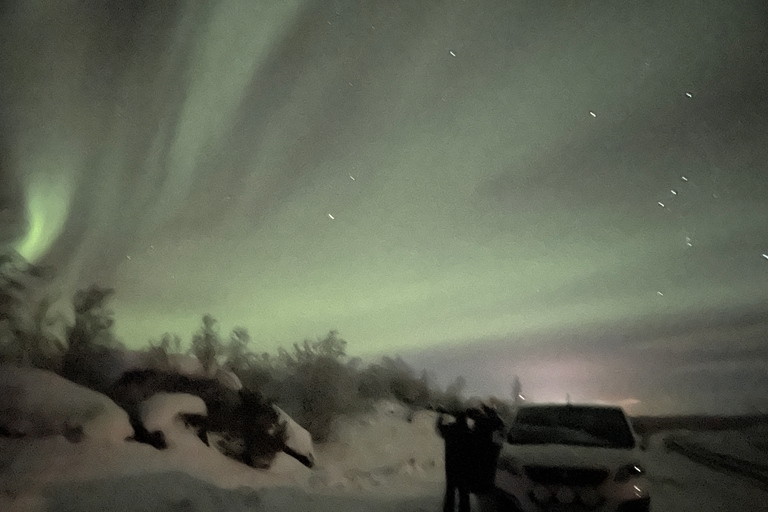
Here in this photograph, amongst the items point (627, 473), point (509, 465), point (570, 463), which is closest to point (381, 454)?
point (509, 465)

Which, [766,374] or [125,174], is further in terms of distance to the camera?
[125,174]

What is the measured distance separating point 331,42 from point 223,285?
617 millimetres

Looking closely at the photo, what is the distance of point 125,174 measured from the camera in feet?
4.08

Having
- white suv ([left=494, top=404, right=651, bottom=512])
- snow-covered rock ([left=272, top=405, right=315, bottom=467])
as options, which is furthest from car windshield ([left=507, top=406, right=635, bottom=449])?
snow-covered rock ([left=272, top=405, right=315, bottom=467])

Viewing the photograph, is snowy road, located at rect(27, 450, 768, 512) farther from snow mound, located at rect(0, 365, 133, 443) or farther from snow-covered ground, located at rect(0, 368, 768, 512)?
snow mound, located at rect(0, 365, 133, 443)

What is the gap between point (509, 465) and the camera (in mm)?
1124

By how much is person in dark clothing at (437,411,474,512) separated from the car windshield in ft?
0.37

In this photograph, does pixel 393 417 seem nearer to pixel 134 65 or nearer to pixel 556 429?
pixel 556 429

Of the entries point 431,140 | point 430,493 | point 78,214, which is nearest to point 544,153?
point 431,140

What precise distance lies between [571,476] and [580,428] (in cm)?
10

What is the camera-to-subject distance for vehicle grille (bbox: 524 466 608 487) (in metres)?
1.08

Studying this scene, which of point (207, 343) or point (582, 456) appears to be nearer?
point (582, 456)

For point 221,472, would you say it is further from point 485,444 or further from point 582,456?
point 582,456

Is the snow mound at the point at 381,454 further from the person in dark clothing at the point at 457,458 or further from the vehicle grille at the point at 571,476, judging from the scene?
the vehicle grille at the point at 571,476
